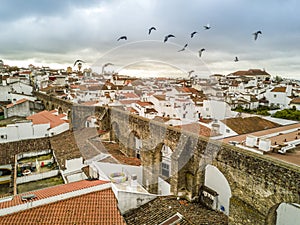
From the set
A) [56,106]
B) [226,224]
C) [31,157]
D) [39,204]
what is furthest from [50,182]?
[56,106]

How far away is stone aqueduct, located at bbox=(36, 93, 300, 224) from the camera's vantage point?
622cm

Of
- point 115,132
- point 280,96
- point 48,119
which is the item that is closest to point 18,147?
point 48,119

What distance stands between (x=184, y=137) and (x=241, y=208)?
3.23m

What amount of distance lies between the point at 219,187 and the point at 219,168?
3.33 m

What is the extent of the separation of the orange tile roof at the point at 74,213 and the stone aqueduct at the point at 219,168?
3.77m

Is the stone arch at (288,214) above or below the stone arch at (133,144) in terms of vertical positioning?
below

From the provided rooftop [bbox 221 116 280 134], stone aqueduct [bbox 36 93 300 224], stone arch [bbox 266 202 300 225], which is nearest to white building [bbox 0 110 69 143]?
stone aqueduct [bbox 36 93 300 224]

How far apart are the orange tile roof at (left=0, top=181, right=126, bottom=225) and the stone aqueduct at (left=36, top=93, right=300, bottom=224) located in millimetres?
3768

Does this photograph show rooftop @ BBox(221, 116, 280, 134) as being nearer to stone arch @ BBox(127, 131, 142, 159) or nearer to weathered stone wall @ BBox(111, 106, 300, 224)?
weathered stone wall @ BBox(111, 106, 300, 224)

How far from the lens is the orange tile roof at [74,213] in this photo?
5340mm

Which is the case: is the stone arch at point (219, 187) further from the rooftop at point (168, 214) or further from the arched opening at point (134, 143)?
the arched opening at point (134, 143)

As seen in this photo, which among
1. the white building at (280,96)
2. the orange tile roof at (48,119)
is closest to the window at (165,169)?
the orange tile roof at (48,119)

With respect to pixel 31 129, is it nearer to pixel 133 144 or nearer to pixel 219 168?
pixel 133 144

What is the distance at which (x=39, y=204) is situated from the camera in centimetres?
579
